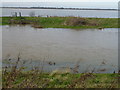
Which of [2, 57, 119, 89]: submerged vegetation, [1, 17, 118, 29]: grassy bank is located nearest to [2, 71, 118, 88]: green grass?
[2, 57, 119, 89]: submerged vegetation

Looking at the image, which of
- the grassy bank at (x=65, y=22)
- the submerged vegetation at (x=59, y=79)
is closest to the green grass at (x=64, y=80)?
the submerged vegetation at (x=59, y=79)

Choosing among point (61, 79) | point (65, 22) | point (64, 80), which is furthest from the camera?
point (65, 22)

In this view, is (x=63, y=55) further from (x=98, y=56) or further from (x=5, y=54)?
(x=5, y=54)

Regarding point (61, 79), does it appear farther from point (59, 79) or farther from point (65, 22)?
point (65, 22)

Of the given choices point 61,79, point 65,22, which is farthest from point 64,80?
point 65,22

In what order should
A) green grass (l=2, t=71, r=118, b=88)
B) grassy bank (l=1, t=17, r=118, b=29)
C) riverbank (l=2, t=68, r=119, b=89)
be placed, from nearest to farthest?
riverbank (l=2, t=68, r=119, b=89), green grass (l=2, t=71, r=118, b=88), grassy bank (l=1, t=17, r=118, b=29)

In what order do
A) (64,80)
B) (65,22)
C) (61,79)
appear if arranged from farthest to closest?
(65,22)
(61,79)
(64,80)

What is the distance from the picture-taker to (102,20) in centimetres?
2767

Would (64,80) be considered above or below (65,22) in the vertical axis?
below

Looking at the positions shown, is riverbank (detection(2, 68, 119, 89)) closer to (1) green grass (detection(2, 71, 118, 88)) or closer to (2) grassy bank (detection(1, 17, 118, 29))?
(1) green grass (detection(2, 71, 118, 88))

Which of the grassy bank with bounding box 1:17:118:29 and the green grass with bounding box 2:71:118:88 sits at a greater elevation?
the grassy bank with bounding box 1:17:118:29

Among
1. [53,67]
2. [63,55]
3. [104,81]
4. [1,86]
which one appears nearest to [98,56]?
[63,55]

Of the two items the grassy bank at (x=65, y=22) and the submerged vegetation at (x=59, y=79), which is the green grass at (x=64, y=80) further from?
the grassy bank at (x=65, y=22)

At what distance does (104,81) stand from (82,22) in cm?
1978
